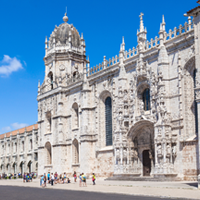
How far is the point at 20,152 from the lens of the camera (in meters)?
64.7

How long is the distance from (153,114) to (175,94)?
276 cm

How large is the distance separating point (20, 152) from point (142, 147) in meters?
36.7

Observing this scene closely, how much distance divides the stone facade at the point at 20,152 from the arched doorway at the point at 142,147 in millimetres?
28322

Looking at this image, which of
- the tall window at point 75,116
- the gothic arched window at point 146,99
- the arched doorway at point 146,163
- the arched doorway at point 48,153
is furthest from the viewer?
the arched doorway at point 48,153

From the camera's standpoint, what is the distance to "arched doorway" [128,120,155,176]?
1271 inches

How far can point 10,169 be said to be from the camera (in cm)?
6819

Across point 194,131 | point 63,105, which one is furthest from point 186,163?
point 63,105

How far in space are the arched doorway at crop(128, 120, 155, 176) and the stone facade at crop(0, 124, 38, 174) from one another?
28322 mm

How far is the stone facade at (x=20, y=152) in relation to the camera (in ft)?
196

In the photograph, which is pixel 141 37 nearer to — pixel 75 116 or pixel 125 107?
pixel 125 107

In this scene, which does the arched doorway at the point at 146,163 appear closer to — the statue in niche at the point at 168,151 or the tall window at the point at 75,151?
the statue in niche at the point at 168,151

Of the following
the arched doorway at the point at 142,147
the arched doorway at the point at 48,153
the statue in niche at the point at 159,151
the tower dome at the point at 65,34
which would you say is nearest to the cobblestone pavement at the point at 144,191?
the statue in niche at the point at 159,151

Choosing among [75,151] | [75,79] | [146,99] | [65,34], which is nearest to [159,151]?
[146,99]

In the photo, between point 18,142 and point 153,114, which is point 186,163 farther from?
point 18,142
